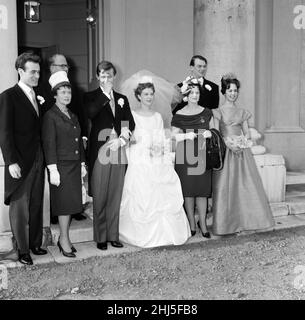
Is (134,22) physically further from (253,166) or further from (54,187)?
(54,187)

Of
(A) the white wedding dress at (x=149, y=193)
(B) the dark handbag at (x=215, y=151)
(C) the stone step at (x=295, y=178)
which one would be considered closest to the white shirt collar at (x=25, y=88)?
(A) the white wedding dress at (x=149, y=193)

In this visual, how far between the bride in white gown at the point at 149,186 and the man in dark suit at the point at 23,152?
0.92m

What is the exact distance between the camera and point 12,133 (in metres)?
3.79

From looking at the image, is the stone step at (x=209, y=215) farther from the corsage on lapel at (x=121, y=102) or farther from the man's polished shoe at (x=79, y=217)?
the corsage on lapel at (x=121, y=102)

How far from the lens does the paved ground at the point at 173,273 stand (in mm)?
3506

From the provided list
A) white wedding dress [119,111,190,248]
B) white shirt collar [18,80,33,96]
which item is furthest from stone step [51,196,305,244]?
white shirt collar [18,80,33,96]

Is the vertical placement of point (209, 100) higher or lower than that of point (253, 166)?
higher

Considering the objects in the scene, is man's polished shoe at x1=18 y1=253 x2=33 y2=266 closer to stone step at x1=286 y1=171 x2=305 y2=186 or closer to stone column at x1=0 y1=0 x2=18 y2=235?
stone column at x1=0 y1=0 x2=18 y2=235

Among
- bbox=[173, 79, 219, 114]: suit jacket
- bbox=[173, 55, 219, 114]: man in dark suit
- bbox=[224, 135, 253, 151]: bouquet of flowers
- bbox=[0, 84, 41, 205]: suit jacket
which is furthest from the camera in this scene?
bbox=[173, 55, 219, 114]: man in dark suit

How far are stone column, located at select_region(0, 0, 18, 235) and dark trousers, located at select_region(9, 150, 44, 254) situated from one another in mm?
429

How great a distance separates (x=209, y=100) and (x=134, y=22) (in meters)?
2.97

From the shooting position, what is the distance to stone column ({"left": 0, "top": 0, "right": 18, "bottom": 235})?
4418 millimetres

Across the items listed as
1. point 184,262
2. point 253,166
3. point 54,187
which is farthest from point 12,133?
point 253,166

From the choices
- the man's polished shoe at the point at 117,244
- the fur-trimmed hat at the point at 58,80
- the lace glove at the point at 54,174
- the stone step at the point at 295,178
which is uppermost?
the fur-trimmed hat at the point at 58,80
